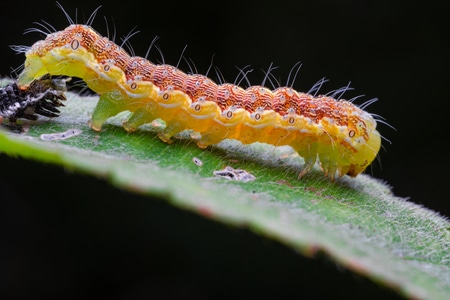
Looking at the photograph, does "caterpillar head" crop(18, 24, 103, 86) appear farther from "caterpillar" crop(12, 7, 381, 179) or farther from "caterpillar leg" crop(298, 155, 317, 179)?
"caterpillar leg" crop(298, 155, 317, 179)

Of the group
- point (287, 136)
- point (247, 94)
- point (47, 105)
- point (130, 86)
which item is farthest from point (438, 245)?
point (47, 105)

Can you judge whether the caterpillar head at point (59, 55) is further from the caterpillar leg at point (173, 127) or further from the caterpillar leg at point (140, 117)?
the caterpillar leg at point (173, 127)

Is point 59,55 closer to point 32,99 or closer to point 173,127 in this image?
point 32,99

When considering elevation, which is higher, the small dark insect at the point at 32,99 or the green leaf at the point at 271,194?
the green leaf at the point at 271,194

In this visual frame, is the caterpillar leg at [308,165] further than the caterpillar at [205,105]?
No

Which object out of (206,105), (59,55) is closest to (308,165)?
(206,105)

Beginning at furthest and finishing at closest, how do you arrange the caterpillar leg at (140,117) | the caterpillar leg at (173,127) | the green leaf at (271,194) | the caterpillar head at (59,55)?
the caterpillar head at (59,55) → the caterpillar leg at (140,117) → the caterpillar leg at (173,127) → the green leaf at (271,194)

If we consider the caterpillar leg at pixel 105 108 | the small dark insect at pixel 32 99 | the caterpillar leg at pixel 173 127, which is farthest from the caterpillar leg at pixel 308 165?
the small dark insect at pixel 32 99
